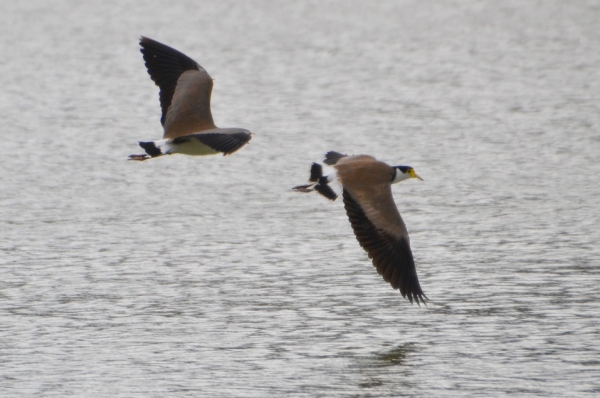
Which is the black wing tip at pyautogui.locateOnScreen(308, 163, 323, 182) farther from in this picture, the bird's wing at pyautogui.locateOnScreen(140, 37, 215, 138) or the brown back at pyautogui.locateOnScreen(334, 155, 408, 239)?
the bird's wing at pyautogui.locateOnScreen(140, 37, 215, 138)

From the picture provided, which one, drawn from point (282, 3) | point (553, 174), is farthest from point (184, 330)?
point (282, 3)

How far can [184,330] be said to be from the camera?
6535 mm

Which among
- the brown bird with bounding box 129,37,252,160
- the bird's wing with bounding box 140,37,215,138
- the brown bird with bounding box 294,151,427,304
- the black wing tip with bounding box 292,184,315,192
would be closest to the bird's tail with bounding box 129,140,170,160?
the brown bird with bounding box 129,37,252,160

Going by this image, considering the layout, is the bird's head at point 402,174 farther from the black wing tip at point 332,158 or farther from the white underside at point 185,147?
the white underside at point 185,147

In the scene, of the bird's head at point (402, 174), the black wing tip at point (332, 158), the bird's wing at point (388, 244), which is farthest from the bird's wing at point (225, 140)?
the bird's head at point (402, 174)

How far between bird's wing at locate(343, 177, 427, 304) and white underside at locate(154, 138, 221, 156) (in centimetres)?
134

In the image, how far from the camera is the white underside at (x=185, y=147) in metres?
7.57

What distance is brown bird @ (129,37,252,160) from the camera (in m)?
7.34

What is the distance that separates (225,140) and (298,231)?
193 cm

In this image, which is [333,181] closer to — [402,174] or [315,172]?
[315,172]

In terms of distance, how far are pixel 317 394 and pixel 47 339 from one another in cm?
172

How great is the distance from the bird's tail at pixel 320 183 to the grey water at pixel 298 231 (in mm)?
696

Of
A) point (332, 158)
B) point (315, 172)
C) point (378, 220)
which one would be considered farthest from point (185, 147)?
point (378, 220)

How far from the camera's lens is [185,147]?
774 cm
